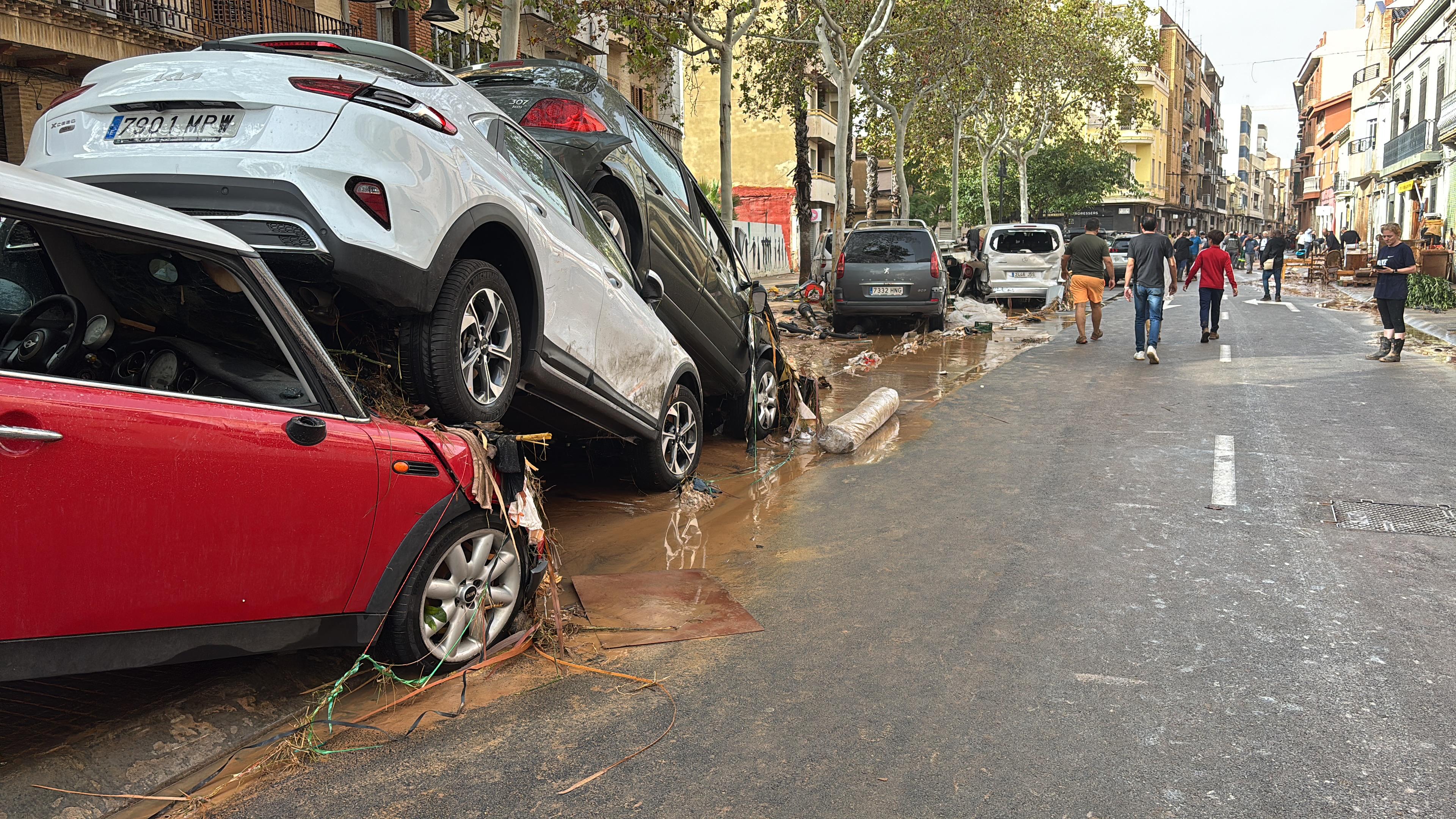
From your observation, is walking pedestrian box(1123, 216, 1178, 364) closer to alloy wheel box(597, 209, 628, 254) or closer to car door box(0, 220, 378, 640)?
alloy wheel box(597, 209, 628, 254)

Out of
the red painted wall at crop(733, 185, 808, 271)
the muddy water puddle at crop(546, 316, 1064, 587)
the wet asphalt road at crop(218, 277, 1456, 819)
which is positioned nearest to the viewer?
the wet asphalt road at crop(218, 277, 1456, 819)

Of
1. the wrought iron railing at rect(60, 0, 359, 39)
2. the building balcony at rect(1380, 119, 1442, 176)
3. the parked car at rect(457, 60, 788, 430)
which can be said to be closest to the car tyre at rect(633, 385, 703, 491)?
the parked car at rect(457, 60, 788, 430)

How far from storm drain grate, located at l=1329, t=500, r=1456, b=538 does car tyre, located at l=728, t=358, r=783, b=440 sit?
3.96m

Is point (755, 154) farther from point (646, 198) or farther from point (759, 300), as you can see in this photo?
point (646, 198)

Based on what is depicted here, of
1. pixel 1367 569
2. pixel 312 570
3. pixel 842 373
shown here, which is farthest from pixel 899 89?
pixel 312 570

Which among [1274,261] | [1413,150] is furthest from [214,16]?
[1413,150]

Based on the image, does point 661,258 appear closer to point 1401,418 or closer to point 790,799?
point 790,799

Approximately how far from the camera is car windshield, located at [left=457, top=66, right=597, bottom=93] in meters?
6.88

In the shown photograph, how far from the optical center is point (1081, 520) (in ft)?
20.7

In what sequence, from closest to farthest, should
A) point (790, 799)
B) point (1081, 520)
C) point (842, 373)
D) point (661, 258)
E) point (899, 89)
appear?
point (790, 799) < point (1081, 520) < point (661, 258) < point (842, 373) < point (899, 89)

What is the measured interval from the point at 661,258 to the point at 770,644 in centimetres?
301

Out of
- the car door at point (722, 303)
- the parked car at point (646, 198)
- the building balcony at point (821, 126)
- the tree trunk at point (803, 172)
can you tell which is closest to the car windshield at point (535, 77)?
the parked car at point (646, 198)

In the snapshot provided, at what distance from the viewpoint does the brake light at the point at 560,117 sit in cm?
646

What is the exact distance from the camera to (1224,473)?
7.52 m
